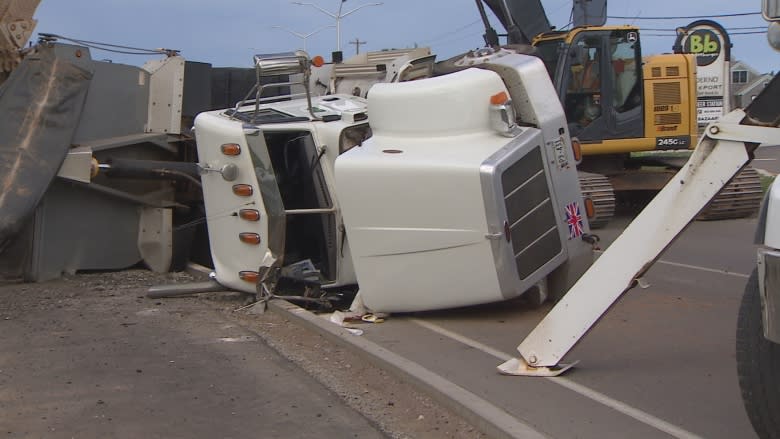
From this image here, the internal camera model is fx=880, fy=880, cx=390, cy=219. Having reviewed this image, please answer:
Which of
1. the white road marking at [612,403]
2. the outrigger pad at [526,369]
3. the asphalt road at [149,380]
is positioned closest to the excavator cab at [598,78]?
the asphalt road at [149,380]

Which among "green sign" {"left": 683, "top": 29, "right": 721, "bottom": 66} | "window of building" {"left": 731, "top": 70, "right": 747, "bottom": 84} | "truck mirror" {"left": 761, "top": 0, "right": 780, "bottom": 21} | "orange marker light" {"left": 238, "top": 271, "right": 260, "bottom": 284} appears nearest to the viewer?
"truck mirror" {"left": 761, "top": 0, "right": 780, "bottom": 21}

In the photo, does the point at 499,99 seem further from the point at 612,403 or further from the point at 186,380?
the point at 186,380

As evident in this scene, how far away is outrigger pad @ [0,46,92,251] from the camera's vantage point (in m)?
9.28

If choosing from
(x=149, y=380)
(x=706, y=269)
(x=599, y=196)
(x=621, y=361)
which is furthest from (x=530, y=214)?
(x=599, y=196)

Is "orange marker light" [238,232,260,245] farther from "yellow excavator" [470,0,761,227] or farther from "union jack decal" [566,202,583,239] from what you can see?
"yellow excavator" [470,0,761,227]

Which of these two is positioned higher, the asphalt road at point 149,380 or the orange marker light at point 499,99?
the orange marker light at point 499,99

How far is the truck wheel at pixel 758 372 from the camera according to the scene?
401cm

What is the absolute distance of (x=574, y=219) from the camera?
26.1ft

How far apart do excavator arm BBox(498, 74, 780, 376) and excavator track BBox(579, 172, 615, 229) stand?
29.1 feet

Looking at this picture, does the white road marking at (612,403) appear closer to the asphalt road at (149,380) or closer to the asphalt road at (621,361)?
the asphalt road at (621,361)

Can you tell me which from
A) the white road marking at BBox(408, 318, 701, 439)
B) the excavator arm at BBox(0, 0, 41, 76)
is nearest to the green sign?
the excavator arm at BBox(0, 0, 41, 76)

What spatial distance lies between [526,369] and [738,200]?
11.3 m

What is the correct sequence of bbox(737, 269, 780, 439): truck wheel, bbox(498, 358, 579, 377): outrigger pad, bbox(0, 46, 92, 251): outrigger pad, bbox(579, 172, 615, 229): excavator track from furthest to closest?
bbox(579, 172, 615, 229): excavator track
bbox(0, 46, 92, 251): outrigger pad
bbox(498, 358, 579, 377): outrigger pad
bbox(737, 269, 780, 439): truck wheel

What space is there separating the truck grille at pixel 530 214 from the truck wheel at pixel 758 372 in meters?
3.01
